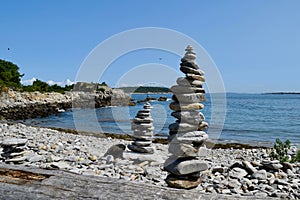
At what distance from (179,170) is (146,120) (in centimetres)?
490

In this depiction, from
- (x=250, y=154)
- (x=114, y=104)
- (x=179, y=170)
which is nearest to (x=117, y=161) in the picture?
(x=179, y=170)

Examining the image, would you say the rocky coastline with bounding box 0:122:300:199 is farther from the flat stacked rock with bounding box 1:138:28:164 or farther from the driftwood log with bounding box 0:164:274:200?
the driftwood log with bounding box 0:164:274:200

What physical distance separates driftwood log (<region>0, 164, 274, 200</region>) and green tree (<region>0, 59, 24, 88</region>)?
5440 cm

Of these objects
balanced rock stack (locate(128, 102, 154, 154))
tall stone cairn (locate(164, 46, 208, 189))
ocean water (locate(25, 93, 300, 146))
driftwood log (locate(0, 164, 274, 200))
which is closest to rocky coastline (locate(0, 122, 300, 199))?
balanced rock stack (locate(128, 102, 154, 154))

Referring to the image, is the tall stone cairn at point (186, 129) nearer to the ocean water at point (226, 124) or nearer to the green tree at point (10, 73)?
the ocean water at point (226, 124)

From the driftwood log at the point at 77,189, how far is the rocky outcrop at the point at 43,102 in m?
30.3

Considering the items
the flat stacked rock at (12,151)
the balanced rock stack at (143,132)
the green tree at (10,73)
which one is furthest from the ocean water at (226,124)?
the green tree at (10,73)

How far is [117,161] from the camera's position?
887cm

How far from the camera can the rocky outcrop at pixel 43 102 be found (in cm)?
3478

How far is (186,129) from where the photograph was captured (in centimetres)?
511

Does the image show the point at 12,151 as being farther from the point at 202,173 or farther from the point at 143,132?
the point at 202,173

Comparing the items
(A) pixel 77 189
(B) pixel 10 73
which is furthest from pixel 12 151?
(B) pixel 10 73

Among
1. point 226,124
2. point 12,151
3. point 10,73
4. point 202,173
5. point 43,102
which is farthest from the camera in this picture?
point 10,73

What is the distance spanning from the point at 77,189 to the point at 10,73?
5853 cm
